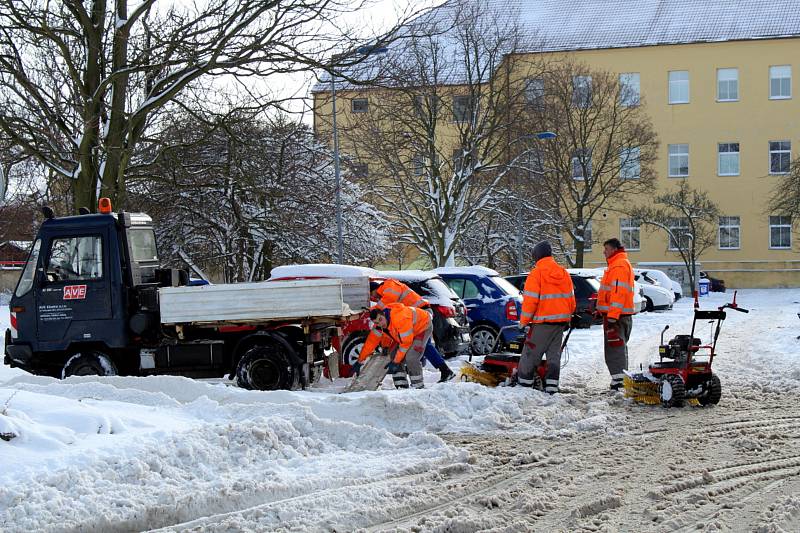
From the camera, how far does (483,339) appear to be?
1922 centimetres

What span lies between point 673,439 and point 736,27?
53752 mm

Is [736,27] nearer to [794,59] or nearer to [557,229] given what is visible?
[794,59]

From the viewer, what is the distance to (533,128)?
1500 inches

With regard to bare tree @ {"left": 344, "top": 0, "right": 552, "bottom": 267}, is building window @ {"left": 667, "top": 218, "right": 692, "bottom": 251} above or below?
below

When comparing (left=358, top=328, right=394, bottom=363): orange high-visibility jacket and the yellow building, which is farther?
the yellow building

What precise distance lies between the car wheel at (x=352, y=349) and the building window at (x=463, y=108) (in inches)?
872

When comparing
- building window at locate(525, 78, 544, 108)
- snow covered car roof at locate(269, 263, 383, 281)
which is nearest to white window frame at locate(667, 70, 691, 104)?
building window at locate(525, 78, 544, 108)

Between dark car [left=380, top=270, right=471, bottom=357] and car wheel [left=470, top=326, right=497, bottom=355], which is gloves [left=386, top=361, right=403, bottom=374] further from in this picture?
car wheel [left=470, top=326, right=497, bottom=355]

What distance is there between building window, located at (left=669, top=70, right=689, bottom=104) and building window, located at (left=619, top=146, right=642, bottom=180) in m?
9.66

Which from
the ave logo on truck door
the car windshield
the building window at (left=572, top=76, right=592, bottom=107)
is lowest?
the car windshield

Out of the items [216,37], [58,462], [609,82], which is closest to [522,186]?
[609,82]

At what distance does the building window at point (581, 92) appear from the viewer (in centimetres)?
4425

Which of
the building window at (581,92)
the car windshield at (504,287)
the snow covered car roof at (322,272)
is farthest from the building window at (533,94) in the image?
the snow covered car roof at (322,272)

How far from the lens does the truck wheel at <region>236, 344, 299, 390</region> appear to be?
43.3ft
